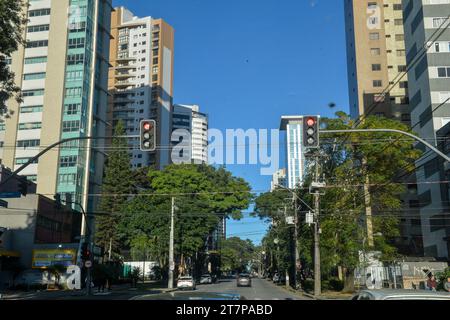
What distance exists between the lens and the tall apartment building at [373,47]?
9138 centimetres

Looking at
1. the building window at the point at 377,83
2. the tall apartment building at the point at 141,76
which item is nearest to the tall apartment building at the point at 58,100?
the tall apartment building at the point at 141,76

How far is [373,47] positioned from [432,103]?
40603 millimetres

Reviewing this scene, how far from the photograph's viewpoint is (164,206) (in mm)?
57938

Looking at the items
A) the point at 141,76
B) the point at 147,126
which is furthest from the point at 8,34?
the point at 141,76

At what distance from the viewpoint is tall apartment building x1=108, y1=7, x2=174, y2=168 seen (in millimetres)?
133125

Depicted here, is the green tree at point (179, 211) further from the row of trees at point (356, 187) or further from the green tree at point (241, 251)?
the green tree at point (241, 251)

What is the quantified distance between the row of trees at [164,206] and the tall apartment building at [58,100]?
694 centimetres

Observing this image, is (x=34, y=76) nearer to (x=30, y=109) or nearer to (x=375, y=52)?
(x=30, y=109)

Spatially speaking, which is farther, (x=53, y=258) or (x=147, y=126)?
(x=53, y=258)

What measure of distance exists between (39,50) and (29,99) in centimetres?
833

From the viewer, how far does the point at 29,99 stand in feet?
269

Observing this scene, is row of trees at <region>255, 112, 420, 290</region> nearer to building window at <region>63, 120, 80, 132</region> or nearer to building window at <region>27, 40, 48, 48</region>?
building window at <region>63, 120, 80, 132</region>
